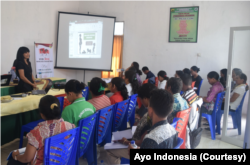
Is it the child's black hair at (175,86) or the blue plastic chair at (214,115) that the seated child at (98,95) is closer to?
the child's black hair at (175,86)

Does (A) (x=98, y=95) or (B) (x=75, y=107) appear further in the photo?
(A) (x=98, y=95)

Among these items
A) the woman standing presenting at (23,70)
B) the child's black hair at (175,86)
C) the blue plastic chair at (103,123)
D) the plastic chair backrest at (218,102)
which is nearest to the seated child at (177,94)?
the child's black hair at (175,86)

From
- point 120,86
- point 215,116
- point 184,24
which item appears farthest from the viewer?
point 184,24

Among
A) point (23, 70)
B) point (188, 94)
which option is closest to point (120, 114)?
point (188, 94)

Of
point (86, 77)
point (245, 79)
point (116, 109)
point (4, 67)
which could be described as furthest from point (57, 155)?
point (86, 77)

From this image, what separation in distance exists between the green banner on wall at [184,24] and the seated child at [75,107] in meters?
4.39

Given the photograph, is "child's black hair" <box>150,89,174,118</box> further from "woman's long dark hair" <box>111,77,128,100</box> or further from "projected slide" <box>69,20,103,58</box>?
"projected slide" <box>69,20,103,58</box>

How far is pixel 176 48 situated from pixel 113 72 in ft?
6.76

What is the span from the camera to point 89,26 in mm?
6316

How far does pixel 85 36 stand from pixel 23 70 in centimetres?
290

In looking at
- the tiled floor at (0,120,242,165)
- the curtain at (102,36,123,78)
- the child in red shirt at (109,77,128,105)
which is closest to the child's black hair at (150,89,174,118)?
the child in red shirt at (109,77,128,105)

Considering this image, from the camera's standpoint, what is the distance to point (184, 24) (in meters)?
5.86

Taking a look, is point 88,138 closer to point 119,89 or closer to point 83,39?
point 119,89

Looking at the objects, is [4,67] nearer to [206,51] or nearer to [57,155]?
[57,155]
